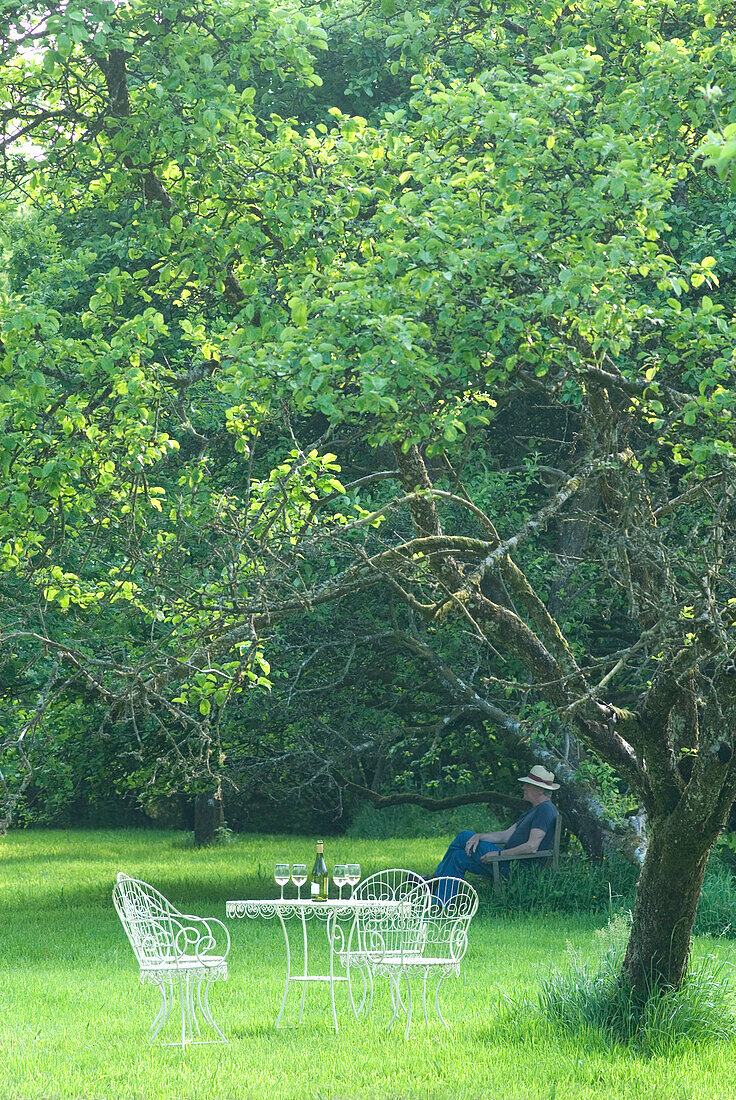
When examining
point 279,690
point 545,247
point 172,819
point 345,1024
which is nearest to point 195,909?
point 279,690

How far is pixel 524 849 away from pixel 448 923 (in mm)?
1629

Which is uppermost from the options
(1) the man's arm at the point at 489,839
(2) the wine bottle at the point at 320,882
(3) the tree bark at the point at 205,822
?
(2) the wine bottle at the point at 320,882

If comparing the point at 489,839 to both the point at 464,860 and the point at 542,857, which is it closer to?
the point at 464,860

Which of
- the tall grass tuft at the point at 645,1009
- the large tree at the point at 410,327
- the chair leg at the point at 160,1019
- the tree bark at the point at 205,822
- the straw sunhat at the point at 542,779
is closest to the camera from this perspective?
the large tree at the point at 410,327

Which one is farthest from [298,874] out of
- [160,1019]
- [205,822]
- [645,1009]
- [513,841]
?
[205,822]

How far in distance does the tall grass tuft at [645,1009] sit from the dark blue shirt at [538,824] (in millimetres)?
5461

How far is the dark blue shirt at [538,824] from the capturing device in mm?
13734

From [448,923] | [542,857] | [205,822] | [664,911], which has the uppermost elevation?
[664,911]

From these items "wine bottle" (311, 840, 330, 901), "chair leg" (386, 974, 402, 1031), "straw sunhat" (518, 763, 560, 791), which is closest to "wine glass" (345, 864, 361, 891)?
"wine bottle" (311, 840, 330, 901)

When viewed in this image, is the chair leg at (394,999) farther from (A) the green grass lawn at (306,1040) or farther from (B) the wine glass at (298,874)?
(B) the wine glass at (298,874)

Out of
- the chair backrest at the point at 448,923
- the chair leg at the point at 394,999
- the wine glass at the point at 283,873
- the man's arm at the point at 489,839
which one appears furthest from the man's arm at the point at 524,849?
the wine glass at the point at 283,873

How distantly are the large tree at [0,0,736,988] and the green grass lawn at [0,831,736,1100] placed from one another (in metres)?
0.91

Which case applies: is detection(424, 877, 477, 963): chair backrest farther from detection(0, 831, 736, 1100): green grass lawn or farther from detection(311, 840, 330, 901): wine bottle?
detection(311, 840, 330, 901): wine bottle

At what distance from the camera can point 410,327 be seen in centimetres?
616
